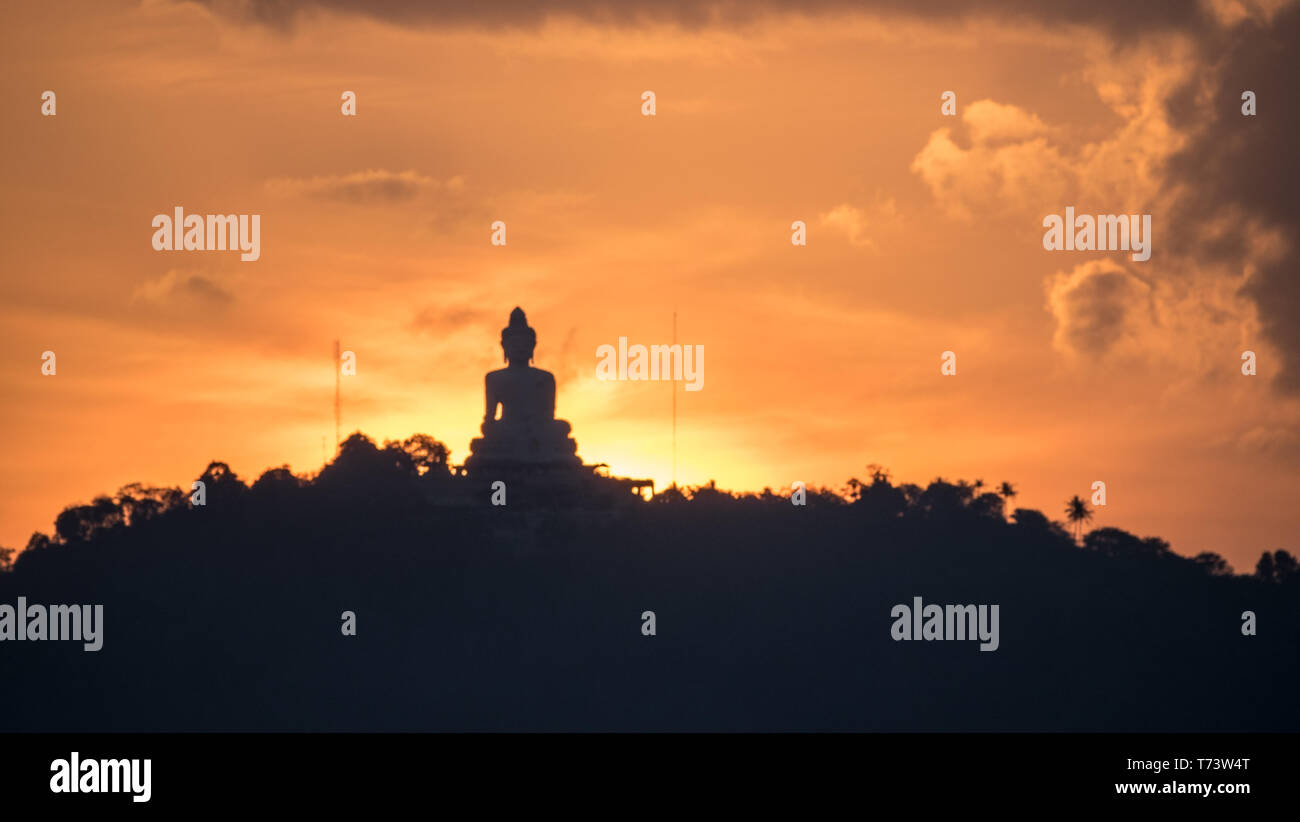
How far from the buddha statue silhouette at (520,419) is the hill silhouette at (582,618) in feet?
5.52

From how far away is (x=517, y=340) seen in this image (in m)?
160

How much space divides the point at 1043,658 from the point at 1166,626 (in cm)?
692

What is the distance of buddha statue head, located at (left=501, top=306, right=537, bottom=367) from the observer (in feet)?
525

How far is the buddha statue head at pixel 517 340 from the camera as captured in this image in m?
160

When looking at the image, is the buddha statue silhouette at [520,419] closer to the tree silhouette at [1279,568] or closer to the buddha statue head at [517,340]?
the buddha statue head at [517,340]

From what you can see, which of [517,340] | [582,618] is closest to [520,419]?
[517,340]

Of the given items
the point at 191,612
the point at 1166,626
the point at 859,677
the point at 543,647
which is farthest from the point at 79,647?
the point at 1166,626

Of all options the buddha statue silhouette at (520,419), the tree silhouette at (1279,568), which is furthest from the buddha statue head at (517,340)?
the tree silhouette at (1279,568)

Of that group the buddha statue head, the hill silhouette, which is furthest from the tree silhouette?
the buddha statue head

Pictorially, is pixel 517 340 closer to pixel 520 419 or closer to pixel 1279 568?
pixel 520 419
